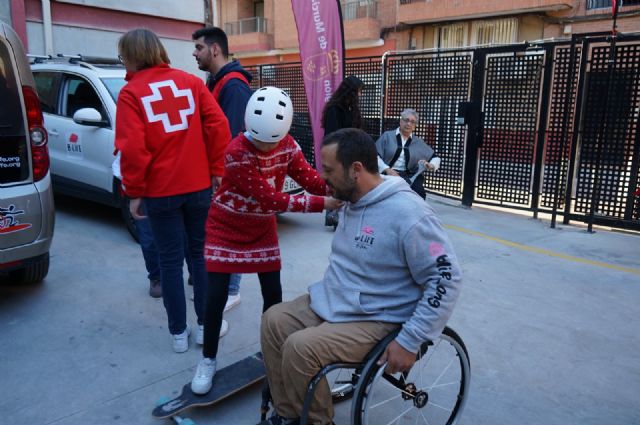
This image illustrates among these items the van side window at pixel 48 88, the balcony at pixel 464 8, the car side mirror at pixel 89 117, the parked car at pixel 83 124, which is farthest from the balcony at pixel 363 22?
the car side mirror at pixel 89 117

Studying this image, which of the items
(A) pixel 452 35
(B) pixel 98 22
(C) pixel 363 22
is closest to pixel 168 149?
(B) pixel 98 22

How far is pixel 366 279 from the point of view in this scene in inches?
87.7

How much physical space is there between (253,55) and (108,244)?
2158cm

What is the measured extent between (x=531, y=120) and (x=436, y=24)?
13.5 meters

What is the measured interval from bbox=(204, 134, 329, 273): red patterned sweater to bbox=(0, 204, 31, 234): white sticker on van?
1572mm

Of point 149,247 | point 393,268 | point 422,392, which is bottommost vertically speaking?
point 422,392

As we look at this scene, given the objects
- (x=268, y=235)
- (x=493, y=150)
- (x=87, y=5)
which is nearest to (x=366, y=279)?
(x=268, y=235)

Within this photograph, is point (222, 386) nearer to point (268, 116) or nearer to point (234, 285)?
Result: point (234, 285)

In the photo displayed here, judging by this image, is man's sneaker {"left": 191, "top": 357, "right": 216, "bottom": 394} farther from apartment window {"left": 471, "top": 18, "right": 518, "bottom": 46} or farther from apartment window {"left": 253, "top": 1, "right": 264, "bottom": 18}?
apartment window {"left": 253, "top": 1, "right": 264, "bottom": 18}

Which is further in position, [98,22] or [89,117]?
[98,22]

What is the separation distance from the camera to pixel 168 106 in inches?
118

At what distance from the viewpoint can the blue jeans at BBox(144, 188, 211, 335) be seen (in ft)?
10.2

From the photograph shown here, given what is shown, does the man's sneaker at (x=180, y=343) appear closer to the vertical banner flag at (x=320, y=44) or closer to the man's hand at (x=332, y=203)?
the man's hand at (x=332, y=203)

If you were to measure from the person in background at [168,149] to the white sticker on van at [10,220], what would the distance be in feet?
3.24
